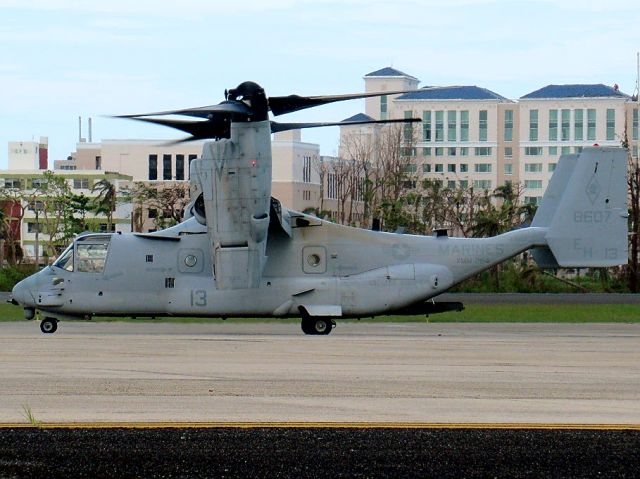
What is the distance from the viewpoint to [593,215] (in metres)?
33.3

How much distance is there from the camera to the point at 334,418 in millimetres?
14781

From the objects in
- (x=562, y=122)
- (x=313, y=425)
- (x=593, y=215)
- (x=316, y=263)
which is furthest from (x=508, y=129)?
(x=313, y=425)

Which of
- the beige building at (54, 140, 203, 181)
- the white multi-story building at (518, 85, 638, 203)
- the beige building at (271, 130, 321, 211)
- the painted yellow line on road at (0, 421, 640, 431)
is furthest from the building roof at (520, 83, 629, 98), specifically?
the painted yellow line on road at (0, 421, 640, 431)

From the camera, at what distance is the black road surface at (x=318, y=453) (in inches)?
443

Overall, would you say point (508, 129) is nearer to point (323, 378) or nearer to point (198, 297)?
point (198, 297)

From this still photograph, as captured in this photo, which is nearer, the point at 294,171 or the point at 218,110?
Answer: the point at 218,110

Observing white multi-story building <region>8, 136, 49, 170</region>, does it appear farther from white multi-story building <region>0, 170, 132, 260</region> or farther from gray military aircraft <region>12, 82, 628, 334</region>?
gray military aircraft <region>12, 82, 628, 334</region>

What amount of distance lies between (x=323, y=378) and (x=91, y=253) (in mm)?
15071

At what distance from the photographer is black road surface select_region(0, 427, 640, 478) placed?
36.9ft

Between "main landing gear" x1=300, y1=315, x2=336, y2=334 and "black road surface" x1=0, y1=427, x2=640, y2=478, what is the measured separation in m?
19.3

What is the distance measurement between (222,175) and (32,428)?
16.8m

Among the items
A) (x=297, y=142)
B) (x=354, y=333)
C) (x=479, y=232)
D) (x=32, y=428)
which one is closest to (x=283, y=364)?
(x=32, y=428)

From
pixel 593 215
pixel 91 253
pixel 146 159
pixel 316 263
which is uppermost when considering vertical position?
pixel 146 159

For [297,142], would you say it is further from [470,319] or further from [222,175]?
[222,175]
